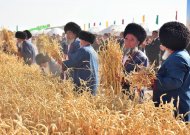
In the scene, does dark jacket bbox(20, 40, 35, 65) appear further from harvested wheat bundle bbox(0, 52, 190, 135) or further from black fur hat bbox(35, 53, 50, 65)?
harvested wheat bundle bbox(0, 52, 190, 135)

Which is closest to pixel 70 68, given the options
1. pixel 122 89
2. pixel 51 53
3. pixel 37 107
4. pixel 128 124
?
pixel 51 53

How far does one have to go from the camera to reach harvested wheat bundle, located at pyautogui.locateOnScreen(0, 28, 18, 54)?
909cm

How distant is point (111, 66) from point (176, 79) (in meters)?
0.59

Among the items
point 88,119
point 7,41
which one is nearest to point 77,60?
point 88,119

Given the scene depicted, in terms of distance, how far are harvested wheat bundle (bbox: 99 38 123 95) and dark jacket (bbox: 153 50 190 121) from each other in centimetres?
33

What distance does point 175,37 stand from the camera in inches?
127

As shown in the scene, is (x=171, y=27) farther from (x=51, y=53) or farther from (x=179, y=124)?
(x=51, y=53)

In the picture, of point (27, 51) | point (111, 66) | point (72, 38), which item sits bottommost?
point (27, 51)

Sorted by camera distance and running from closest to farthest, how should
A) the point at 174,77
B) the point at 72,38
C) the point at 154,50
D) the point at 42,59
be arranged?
the point at 174,77 → the point at 42,59 → the point at 72,38 → the point at 154,50

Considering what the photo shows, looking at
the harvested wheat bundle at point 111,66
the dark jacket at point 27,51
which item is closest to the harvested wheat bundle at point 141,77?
the harvested wheat bundle at point 111,66

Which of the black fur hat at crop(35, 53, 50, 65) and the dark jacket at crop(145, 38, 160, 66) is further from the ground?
the black fur hat at crop(35, 53, 50, 65)

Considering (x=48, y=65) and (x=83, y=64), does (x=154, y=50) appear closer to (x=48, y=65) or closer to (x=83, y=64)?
(x=48, y=65)

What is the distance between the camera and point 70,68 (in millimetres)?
4375

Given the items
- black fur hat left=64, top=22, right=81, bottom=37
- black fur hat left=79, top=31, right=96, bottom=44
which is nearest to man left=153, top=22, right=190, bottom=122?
black fur hat left=79, top=31, right=96, bottom=44
